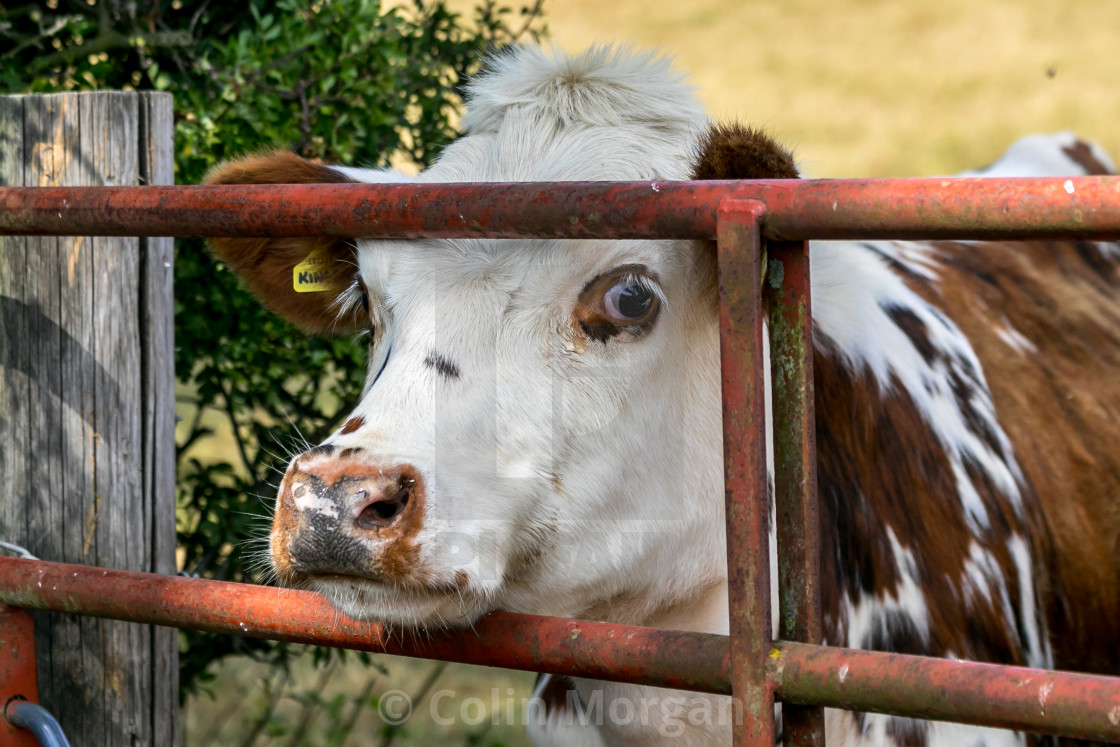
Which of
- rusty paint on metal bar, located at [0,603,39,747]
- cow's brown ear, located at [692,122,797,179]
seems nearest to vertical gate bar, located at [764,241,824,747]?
cow's brown ear, located at [692,122,797,179]

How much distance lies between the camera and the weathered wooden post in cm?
216

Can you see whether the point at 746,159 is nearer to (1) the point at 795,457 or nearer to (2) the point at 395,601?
(1) the point at 795,457

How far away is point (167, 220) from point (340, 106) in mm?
1446

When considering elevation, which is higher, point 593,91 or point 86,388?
point 593,91

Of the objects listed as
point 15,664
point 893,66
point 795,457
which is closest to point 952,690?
point 795,457

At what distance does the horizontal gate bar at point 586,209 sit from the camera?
123 cm

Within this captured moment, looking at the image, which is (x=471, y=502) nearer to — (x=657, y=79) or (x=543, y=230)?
(x=543, y=230)

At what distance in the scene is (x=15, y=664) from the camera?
2025 mm

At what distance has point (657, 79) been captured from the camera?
85.9 inches

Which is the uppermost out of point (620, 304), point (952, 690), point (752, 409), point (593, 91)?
point (593, 91)

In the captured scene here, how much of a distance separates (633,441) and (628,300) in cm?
23

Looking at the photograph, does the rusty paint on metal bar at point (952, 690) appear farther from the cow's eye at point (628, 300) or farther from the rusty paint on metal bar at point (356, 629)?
the cow's eye at point (628, 300)

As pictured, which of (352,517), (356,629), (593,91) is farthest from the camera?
(593,91)

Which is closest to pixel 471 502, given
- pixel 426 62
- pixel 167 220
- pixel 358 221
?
pixel 358 221
